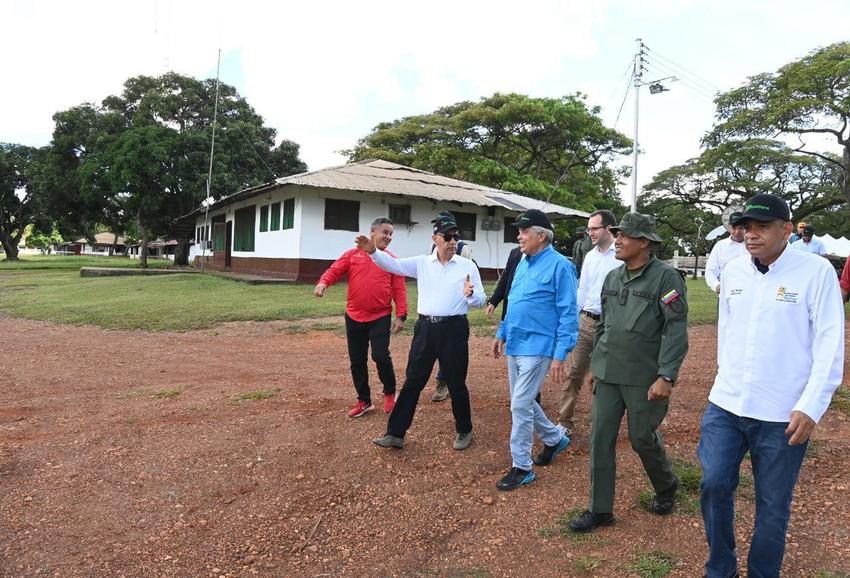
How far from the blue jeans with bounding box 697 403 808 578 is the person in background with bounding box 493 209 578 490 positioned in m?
1.15

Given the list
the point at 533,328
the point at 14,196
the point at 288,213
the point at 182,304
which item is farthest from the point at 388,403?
the point at 14,196

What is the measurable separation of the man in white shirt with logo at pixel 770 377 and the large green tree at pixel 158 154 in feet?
87.5

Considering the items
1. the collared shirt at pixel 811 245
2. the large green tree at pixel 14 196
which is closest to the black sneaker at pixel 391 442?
the collared shirt at pixel 811 245

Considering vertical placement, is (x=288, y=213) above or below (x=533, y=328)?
above

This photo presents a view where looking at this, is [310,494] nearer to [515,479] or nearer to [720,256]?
[515,479]

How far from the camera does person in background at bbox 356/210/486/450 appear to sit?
421 centimetres

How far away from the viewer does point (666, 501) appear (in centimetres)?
331

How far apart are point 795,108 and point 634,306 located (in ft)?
69.6

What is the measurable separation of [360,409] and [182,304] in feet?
31.0

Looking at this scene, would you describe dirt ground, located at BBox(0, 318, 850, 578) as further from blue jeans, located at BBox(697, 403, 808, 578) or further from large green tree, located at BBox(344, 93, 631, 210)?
large green tree, located at BBox(344, 93, 631, 210)

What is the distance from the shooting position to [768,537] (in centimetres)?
241

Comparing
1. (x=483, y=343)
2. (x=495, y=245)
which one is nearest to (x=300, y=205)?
(x=495, y=245)

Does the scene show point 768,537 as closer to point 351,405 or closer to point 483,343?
point 351,405

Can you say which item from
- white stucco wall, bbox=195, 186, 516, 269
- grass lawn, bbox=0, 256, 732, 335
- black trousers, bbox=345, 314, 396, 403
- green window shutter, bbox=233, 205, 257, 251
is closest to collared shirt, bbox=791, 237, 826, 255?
grass lawn, bbox=0, 256, 732, 335
